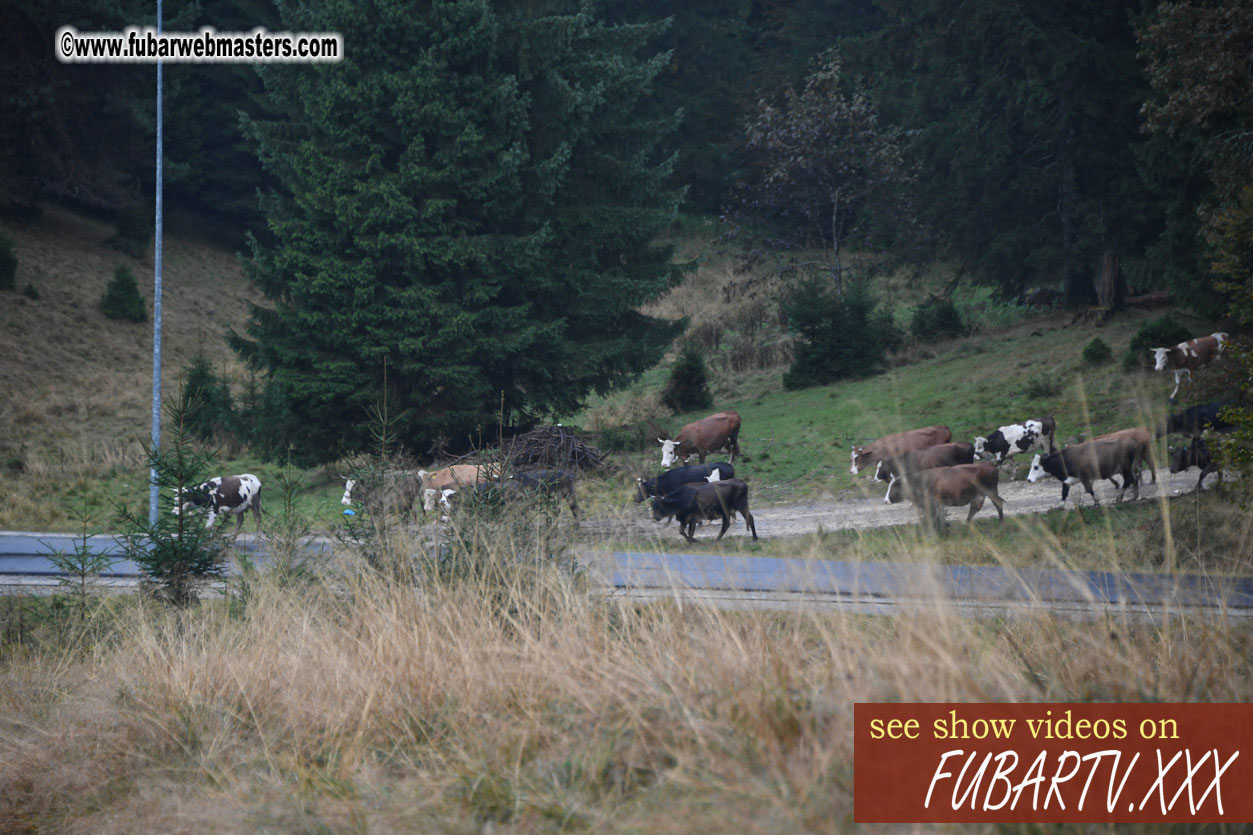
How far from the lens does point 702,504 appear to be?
1492cm

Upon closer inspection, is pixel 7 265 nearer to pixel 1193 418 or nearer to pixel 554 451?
pixel 554 451

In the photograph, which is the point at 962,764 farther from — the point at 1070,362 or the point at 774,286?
the point at 774,286

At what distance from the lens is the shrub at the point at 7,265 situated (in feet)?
126

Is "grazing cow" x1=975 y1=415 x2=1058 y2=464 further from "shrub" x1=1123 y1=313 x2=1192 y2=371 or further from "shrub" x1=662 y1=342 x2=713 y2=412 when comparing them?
"shrub" x1=662 y1=342 x2=713 y2=412

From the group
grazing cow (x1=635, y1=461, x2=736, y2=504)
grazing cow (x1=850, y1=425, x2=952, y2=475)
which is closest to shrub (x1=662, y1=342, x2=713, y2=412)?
grazing cow (x1=850, y1=425, x2=952, y2=475)

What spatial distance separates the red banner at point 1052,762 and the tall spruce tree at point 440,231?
18475 mm

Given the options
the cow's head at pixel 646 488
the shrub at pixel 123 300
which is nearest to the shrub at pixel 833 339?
the cow's head at pixel 646 488

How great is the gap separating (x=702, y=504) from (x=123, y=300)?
113ft

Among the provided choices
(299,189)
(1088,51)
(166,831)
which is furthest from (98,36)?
(166,831)

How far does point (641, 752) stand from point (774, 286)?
3962cm

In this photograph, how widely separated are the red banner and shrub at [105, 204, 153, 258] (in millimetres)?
49191

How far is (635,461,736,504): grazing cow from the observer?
1691cm

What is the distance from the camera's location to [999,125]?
29266 mm

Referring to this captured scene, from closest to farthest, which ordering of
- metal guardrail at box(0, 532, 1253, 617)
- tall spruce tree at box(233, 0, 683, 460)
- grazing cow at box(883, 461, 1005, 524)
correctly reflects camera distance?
metal guardrail at box(0, 532, 1253, 617)
grazing cow at box(883, 461, 1005, 524)
tall spruce tree at box(233, 0, 683, 460)
